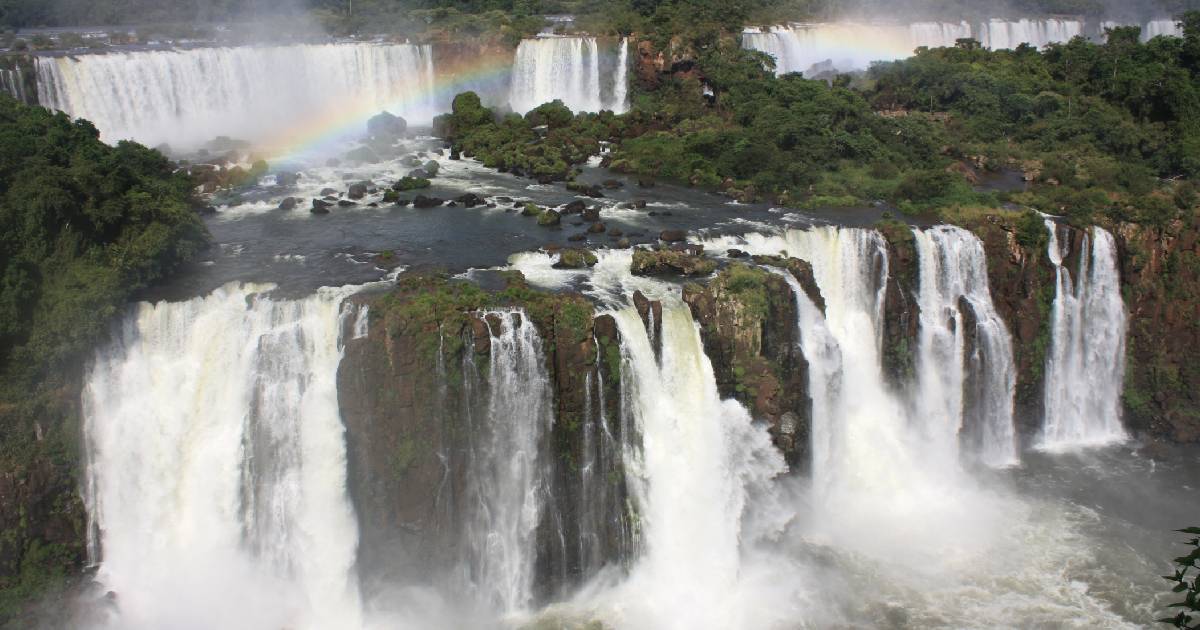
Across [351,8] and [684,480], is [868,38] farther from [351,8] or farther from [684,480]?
[684,480]

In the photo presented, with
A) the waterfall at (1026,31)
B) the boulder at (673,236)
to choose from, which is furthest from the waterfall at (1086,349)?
the waterfall at (1026,31)

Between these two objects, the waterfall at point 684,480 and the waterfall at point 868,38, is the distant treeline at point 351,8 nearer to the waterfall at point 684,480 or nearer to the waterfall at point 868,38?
the waterfall at point 868,38

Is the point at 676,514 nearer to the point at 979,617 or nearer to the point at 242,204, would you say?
the point at 979,617

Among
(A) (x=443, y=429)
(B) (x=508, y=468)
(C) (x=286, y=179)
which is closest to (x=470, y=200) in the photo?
(C) (x=286, y=179)

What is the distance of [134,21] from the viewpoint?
5144 centimetres

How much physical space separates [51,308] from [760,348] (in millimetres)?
14373

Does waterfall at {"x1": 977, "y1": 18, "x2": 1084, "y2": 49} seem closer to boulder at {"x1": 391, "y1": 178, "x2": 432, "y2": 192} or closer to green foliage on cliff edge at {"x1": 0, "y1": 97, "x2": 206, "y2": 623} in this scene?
boulder at {"x1": 391, "y1": 178, "x2": 432, "y2": 192}

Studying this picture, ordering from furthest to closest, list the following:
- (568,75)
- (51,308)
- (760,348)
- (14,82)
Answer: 1. (568,75)
2. (14,82)
3. (760,348)
4. (51,308)

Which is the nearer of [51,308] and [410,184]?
[51,308]

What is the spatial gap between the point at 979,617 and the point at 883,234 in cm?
989

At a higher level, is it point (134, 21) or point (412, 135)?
point (134, 21)

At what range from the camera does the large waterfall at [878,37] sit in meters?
48.6

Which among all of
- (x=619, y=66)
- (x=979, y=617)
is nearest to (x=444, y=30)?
(x=619, y=66)

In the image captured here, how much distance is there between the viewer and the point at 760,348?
66.5 feet
